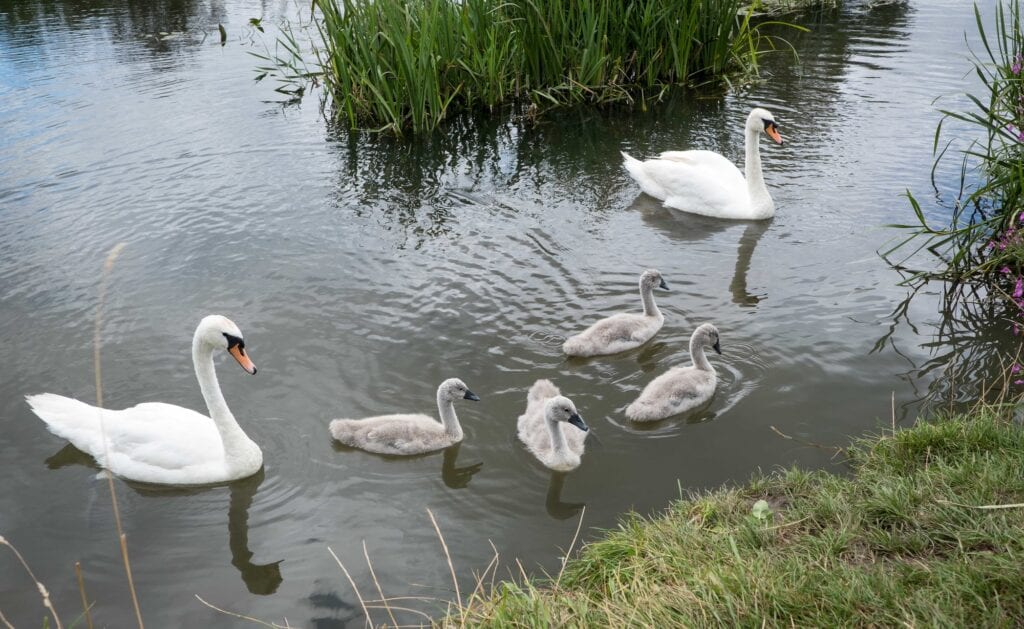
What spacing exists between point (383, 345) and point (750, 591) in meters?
4.37

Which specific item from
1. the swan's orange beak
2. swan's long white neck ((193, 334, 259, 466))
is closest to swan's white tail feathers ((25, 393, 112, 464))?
swan's long white neck ((193, 334, 259, 466))

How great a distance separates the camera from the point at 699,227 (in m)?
9.61

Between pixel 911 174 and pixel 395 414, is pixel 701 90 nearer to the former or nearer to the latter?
pixel 911 174

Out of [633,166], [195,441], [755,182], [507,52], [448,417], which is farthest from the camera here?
[507,52]

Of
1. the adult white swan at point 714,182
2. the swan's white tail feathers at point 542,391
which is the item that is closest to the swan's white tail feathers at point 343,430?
the swan's white tail feathers at point 542,391

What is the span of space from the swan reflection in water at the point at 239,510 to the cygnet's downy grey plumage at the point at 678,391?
8.39ft

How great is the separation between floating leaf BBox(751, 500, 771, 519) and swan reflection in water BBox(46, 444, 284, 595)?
2614mm

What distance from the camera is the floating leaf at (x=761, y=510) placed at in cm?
457

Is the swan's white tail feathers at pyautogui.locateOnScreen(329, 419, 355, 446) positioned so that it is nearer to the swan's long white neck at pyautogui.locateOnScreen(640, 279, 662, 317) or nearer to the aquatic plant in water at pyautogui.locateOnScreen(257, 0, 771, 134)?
the swan's long white neck at pyautogui.locateOnScreen(640, 279, 662, 317)

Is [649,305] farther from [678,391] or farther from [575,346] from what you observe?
[678,391]

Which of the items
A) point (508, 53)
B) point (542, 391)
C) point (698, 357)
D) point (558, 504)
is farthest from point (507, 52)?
point (558, 504)

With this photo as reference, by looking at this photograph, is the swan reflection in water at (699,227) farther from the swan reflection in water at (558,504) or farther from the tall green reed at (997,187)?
the swan reflection in water at (558,504)

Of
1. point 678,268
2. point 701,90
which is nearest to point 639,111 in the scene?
point 701,90

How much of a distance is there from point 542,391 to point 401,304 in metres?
2.05
